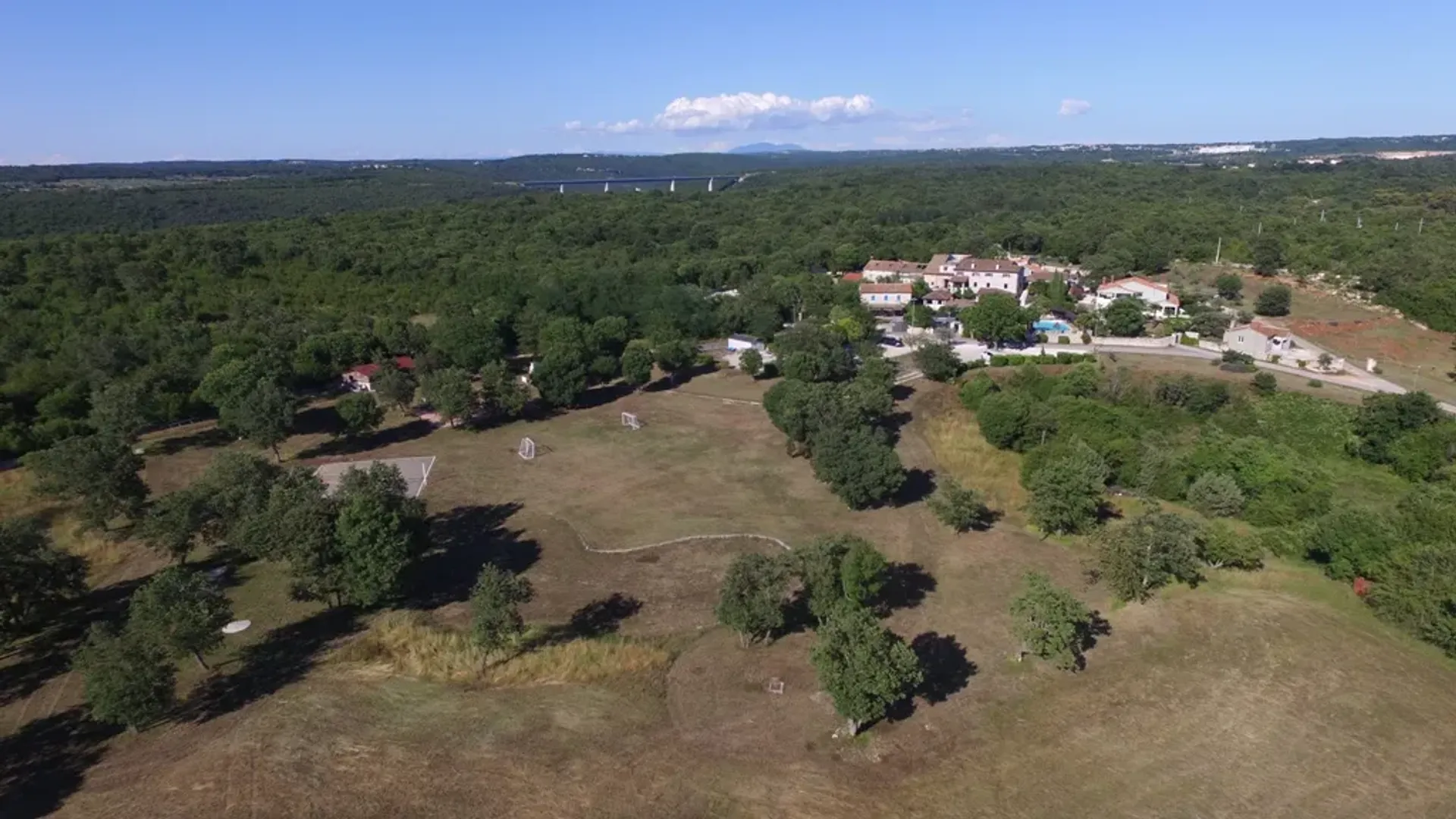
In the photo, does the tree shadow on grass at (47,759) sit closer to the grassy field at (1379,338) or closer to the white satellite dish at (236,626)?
the white satellite dish at (236,626)

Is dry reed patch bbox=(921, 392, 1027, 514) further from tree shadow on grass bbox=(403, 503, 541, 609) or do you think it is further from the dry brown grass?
the dry brown grass

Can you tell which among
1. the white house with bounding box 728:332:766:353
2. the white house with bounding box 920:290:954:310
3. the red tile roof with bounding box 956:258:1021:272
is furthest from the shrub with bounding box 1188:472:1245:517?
the red tile roof with bounding box 956:258:1021:272

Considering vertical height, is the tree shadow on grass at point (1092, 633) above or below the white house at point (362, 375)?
below

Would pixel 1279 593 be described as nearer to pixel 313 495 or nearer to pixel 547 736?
pixel 547 736

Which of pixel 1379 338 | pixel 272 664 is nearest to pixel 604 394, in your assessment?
pixel 272 664

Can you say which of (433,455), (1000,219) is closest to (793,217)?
(1000,219)

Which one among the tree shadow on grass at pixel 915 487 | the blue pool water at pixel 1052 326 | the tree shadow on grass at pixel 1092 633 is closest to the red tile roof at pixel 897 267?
the blue pool water at pixel 1052 326
